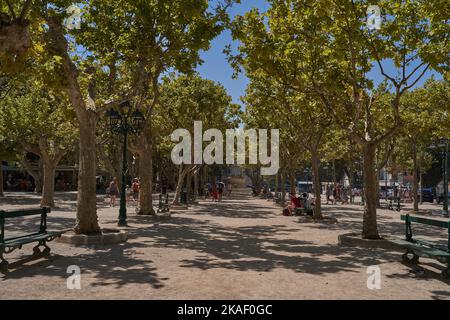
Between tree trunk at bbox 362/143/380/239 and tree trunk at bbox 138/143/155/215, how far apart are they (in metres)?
9.94

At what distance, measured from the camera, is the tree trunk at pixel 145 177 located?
1973cm

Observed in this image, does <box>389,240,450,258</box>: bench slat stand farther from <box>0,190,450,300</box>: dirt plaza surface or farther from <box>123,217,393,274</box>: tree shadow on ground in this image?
<box>123,217,393,274</box>: tree shadow on ground

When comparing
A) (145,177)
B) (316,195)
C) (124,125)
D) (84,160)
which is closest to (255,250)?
(84,160)

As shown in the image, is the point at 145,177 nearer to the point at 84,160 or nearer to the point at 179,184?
the point at 179,184

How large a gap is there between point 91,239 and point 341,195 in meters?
30.7

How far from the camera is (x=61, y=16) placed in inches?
485

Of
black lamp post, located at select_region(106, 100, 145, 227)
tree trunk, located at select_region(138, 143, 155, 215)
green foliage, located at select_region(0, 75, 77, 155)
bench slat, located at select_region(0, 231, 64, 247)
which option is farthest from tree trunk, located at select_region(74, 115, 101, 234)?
green foliage, located at select_region(0, 75, 77, 155)

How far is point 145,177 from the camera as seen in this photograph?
1988 cm

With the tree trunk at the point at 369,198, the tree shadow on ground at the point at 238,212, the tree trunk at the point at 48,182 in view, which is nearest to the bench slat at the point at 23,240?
the tree trunk at the point at 369,198

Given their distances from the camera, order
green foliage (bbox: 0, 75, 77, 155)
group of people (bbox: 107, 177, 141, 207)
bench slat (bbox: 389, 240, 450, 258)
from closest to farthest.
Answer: bench slat (bbox: 389, 240, 450, 258) → green foliage (bbox: 0, 75, 77, 155) → group of people (bbox: 107, 177, 141, 207)

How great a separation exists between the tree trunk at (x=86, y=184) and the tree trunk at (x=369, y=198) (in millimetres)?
7217

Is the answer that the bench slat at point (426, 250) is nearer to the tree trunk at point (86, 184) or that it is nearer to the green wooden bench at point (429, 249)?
the green wooden bench at point (429, 249)

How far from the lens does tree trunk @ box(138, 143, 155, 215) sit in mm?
19733

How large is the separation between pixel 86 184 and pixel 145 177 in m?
8.06
